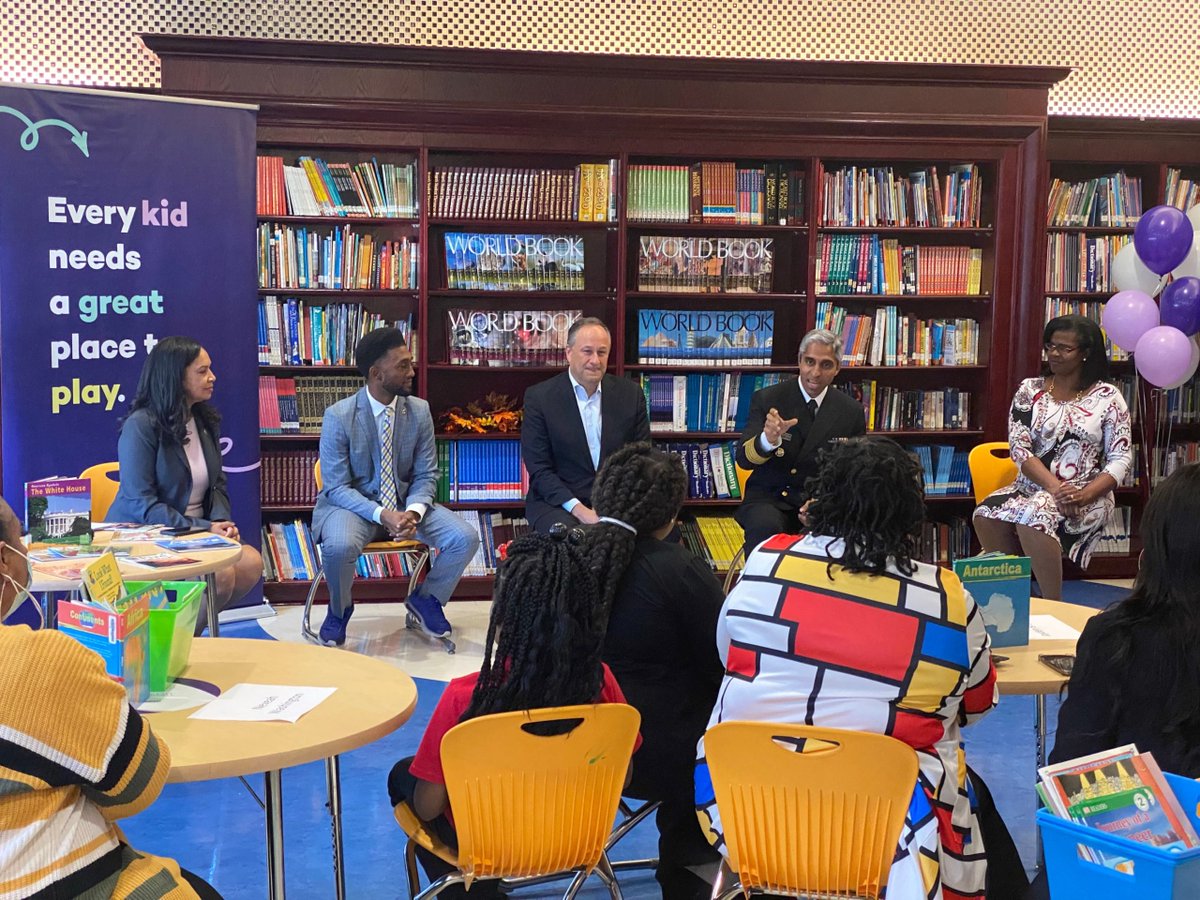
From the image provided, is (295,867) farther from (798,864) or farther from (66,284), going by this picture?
(66,284)

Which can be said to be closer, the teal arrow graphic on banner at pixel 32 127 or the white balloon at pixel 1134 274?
the teal arrow graphic on banner at pixel 32 127

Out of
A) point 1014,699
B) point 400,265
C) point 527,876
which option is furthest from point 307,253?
point 527,876

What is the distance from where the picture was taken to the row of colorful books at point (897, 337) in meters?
6.19

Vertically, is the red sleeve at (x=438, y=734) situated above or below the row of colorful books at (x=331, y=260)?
below

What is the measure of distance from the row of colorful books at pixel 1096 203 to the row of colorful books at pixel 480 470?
312 cm

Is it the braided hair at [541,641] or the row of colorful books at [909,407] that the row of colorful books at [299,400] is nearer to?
the row of colorful books at [909,407]

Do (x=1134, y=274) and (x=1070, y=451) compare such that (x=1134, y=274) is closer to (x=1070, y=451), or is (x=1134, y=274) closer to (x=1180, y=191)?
(x=1180, y=191)

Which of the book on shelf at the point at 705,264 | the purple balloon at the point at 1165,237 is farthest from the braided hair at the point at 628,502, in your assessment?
the purple balloon at the point at 1165,237

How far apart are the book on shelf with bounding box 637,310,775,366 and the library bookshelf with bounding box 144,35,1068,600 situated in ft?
0.06

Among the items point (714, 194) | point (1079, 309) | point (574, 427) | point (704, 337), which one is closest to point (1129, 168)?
point (1079, 309)

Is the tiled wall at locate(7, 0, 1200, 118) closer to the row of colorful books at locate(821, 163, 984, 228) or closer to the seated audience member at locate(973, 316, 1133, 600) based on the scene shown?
the row of colorful books at locate(821, 163, 984, 228)

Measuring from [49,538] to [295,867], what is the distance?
1391 millimetres

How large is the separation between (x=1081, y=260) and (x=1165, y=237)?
865 millimetres

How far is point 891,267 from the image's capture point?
6215 mm
